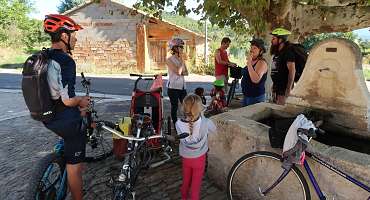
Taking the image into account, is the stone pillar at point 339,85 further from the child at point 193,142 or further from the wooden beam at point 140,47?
the wooden beam at point 140,47

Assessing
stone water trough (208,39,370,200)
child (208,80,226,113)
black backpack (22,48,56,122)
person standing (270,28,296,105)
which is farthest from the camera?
child (208,80,226,113)

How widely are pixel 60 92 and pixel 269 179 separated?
2257 mm

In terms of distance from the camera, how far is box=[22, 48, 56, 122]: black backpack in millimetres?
3055

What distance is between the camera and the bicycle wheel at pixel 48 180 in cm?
345

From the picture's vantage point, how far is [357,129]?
4.27 m

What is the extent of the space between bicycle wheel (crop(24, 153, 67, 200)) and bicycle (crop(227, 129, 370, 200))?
1.73 metres

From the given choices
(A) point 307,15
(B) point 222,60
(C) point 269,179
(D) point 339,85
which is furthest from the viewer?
(A) point 307,15

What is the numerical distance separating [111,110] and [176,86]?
3811mm

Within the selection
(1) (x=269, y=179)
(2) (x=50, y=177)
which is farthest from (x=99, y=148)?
(1) (x=269, y=179)

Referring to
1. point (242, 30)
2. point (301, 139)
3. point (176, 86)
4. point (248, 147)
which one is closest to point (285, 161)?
point (301, 139)

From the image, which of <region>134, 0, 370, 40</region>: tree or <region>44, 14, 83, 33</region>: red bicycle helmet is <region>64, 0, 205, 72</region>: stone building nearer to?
<region>134, 0, 370, 40</region>: tree

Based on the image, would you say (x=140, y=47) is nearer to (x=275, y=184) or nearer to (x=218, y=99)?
(x=218, y=99)

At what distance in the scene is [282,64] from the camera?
5652 mm

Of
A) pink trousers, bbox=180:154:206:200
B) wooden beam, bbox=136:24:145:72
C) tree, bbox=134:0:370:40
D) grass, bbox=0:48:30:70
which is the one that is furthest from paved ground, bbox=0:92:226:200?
grass, bbox=0:48:30:70
